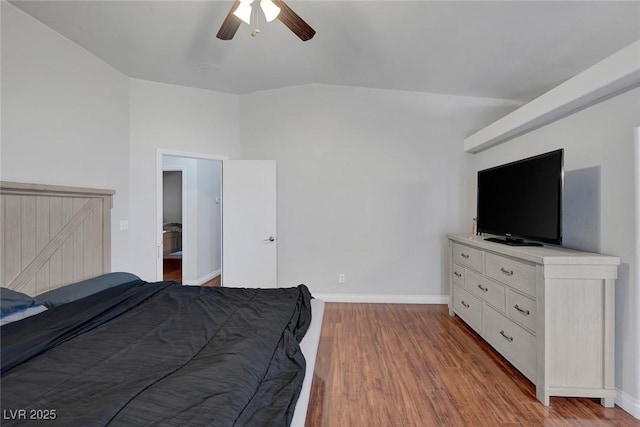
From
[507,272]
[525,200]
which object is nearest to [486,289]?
[507,272]

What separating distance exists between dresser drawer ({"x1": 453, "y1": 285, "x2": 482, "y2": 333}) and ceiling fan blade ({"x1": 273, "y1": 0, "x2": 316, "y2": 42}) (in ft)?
8.91

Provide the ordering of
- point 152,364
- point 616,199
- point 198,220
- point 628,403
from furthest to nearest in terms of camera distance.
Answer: point 198,220 → point 616,199 → point 628,403 → point 152,364

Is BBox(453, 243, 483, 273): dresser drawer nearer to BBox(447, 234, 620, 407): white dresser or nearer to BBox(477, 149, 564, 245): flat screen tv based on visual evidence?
BBox(477, 149, 564, 245): flat screen tv

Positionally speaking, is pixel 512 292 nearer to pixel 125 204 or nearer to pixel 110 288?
pixel 110 288

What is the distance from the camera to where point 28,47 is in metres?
2.18

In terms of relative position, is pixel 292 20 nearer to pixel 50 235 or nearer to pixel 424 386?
pixel 50 235

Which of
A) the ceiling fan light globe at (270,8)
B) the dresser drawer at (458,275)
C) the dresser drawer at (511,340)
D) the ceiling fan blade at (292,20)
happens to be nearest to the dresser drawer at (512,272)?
the dresser drawer at (511,340)

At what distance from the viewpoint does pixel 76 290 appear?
1996mm

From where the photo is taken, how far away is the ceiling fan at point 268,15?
1.72 m

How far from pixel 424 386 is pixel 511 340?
794 millimetres

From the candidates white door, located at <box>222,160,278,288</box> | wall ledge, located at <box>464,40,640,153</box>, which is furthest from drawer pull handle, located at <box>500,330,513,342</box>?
white door, located at <box>222,160,278,288</box>

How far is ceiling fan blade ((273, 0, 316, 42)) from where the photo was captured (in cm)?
174

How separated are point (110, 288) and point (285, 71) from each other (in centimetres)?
279

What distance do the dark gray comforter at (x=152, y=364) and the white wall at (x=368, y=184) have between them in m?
2.07
